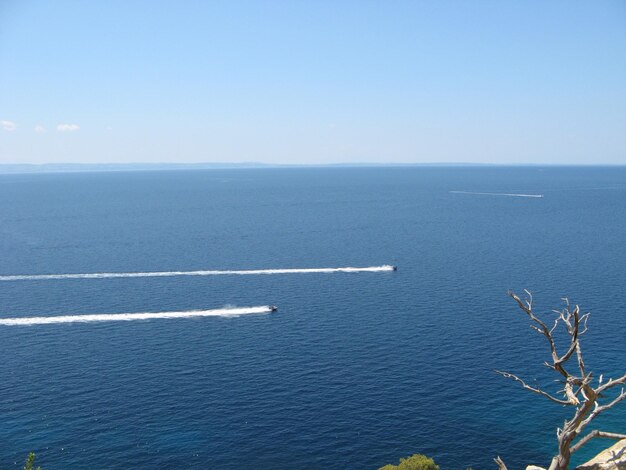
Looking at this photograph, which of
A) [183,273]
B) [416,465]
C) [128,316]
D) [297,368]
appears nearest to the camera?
[416,465]

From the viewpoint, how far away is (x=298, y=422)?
7550 centimetres

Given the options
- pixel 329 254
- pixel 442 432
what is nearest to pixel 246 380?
pixel 442 432

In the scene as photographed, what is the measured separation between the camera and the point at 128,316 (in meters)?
116

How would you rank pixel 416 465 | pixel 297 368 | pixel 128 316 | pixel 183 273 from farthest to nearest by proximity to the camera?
pixel 183 273 → pixel 128 316 → pixel 297 368 → pixel 416 465

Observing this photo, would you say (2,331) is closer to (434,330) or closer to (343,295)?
(343,295)

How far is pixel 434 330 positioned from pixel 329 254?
2910 inches

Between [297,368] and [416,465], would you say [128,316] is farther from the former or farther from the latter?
[416,465]

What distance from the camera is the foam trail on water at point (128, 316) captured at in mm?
112688

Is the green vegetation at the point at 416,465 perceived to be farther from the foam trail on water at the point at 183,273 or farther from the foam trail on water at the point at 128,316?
the foam trail on water at the point at 183,273

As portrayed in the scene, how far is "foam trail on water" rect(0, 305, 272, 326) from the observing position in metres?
113

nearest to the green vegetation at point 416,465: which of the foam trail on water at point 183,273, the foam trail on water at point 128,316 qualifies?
the foam trail on water at point 128,316

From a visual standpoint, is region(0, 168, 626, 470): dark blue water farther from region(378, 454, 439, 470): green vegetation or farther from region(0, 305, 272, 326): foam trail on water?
region(378, 454, 439, 470): green vegetation

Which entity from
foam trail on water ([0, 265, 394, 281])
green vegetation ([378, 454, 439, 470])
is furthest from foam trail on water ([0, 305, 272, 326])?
green vegetation ([378, 454, 439, 470])

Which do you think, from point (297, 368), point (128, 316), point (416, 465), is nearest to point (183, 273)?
point (128, 316)
